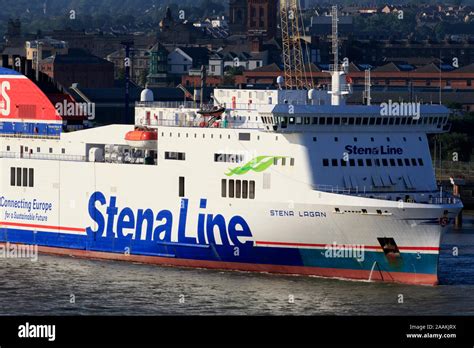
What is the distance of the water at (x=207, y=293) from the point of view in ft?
149

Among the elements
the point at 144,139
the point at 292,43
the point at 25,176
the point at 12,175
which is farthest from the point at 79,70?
the point at 144,139

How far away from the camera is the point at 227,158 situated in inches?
2032

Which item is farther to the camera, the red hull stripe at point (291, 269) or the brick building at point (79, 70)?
the brick building at point (79, 70)

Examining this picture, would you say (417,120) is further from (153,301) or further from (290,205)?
(153,301)

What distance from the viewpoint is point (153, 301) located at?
153 ft

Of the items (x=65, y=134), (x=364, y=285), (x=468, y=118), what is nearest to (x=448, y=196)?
(x=364, y=285)

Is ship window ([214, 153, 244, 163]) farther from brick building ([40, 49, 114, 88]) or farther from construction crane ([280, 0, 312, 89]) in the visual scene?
brick building ([40, 49, 114, 88])

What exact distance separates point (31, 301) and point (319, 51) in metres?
121

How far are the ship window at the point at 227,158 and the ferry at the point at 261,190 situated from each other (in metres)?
0.09

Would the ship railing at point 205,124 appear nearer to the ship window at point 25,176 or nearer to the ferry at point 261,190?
the ferry at point 261,190

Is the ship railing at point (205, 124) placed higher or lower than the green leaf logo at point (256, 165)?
higher
